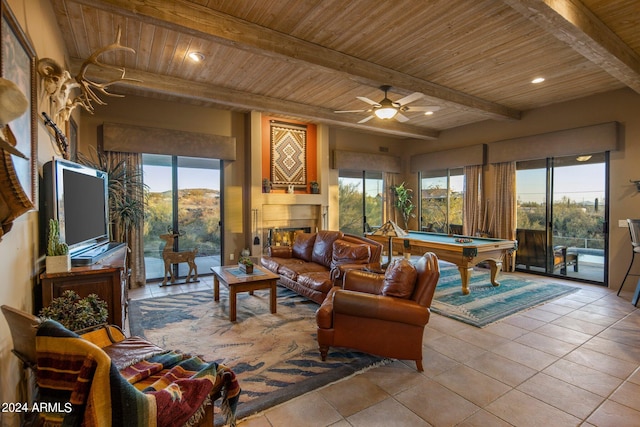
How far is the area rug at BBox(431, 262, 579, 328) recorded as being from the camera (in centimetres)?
396

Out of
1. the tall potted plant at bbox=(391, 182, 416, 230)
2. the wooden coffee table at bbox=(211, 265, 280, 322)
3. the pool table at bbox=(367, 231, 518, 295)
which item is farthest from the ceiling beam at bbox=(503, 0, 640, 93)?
the tall potted plant at bbox=(391, 182, 416, 230)

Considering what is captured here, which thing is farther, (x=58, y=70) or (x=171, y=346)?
(x=171, y=346)

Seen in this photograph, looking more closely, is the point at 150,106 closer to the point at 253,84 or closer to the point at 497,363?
the point at 253,84

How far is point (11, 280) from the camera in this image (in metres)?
1.75

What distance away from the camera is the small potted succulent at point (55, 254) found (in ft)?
7.25

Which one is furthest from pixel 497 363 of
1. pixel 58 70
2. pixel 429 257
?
pixel 58 70

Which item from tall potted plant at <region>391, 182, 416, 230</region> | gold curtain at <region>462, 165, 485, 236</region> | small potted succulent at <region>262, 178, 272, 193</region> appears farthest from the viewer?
tall potted plant at <region>391, 182, 416, 230</region>

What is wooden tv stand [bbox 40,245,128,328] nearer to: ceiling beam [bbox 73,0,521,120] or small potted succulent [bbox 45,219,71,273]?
small potted succulent [bbox 45,219,71,273]


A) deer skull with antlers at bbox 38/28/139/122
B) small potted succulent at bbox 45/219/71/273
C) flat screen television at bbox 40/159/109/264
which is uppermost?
deer skull with antlers at bbox 38/28/139/122

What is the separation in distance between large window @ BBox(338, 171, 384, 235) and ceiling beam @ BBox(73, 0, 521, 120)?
11.5 feet

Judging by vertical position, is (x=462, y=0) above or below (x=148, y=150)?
above

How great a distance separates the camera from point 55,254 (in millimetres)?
2250

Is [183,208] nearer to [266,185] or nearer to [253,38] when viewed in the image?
[266,185]

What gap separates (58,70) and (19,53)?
806 mm
